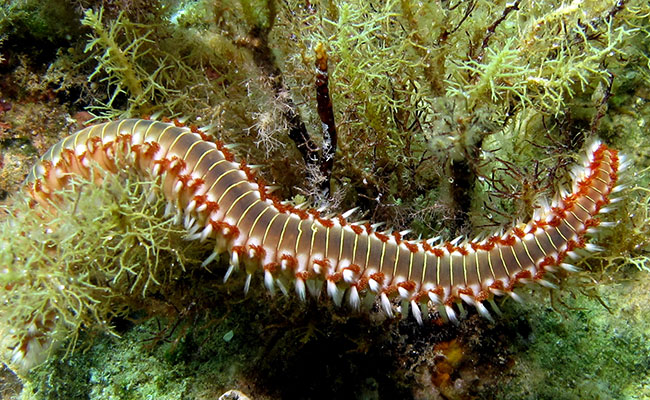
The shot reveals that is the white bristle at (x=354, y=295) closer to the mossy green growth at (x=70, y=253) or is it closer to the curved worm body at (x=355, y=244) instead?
the curved worm body at (x=355, y=244)

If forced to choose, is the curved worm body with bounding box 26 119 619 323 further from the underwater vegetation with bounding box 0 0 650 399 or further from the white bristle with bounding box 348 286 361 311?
the underwater vegetation with bounding box 0 0 650 399

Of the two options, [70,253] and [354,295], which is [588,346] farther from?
[70,253]

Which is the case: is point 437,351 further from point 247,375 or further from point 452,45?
point 452,45

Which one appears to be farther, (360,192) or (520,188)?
(360,192)

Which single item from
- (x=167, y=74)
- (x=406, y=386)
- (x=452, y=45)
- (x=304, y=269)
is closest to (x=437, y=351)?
(x=406, y=386)

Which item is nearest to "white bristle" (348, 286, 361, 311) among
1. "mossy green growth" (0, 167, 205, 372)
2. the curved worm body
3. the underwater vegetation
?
the curved worm body

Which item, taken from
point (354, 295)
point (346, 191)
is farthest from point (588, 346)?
point (346, 191)

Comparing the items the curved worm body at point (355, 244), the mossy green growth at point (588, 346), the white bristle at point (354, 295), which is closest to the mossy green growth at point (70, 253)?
the curved worm body at point (355, 244)
